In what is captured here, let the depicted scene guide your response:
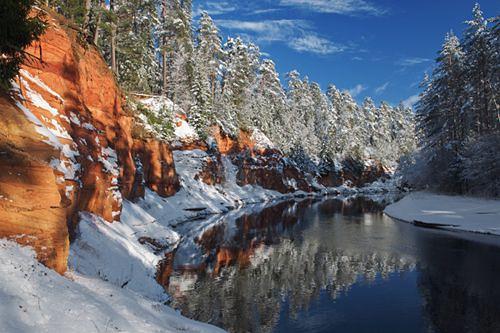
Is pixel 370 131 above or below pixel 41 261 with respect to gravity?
above

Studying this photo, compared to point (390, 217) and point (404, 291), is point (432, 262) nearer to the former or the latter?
point (404, 291)

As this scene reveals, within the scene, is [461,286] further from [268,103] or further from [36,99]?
[268,103]

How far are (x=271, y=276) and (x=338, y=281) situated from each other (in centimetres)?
317

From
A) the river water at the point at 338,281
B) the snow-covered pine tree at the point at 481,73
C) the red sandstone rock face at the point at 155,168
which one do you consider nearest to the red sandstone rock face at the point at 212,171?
the red sandstone rock face at the point at 155,168

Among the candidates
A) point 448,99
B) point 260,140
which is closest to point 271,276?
point 448,99

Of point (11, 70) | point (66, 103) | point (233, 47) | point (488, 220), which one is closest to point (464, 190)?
point (488, 220)

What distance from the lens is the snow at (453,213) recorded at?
27.4 meters

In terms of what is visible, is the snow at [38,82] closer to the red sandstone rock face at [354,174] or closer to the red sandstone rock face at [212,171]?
the red sandstone rock face at [212,171]

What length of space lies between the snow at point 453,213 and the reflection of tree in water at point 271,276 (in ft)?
34.6

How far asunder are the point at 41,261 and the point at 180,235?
55.9 ft

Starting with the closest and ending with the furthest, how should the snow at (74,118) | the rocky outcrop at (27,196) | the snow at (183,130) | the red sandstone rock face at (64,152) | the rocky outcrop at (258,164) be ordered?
the rocky outcrop at (27,196) < the red sandstone rock face at (64,152) < the snow at (74,118) < the snow at (183,130) < the rocky outcrop at (258,164)

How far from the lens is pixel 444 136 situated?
4578cm

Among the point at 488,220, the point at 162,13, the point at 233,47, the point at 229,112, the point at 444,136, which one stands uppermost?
the point at 233,47

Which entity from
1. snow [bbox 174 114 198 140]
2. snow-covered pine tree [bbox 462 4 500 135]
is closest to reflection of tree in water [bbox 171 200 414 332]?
snow [bbox 174 114 198 140]
